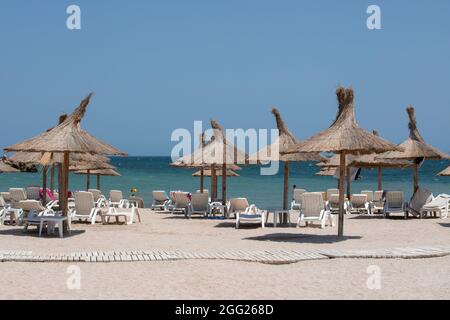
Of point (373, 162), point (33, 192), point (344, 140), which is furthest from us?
point (373, 162)

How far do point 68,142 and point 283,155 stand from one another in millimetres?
4786

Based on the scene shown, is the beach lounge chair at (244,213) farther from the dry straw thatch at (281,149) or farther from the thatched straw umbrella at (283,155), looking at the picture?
the dry straw thatch at (281,149)

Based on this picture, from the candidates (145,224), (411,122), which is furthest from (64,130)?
(411,122)

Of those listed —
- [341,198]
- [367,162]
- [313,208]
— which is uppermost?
[367,162]

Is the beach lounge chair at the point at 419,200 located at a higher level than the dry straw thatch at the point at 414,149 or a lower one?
lower

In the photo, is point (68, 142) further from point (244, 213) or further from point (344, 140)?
point (344, 140)

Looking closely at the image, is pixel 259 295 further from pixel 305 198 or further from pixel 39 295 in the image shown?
pixel 305 198

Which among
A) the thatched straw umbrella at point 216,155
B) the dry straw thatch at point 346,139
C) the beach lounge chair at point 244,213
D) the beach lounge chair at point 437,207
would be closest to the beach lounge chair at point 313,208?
the beach lounge chair at point 244,213

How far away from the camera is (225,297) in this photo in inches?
247

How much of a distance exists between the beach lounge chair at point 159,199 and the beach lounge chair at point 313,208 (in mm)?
8103

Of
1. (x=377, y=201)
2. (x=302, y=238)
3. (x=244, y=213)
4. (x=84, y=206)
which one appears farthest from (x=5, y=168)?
(x=377, y=201)

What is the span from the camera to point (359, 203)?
19.1 metres

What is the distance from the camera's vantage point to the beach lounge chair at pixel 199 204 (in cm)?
1634

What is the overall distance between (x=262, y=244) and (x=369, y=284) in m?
3.85
